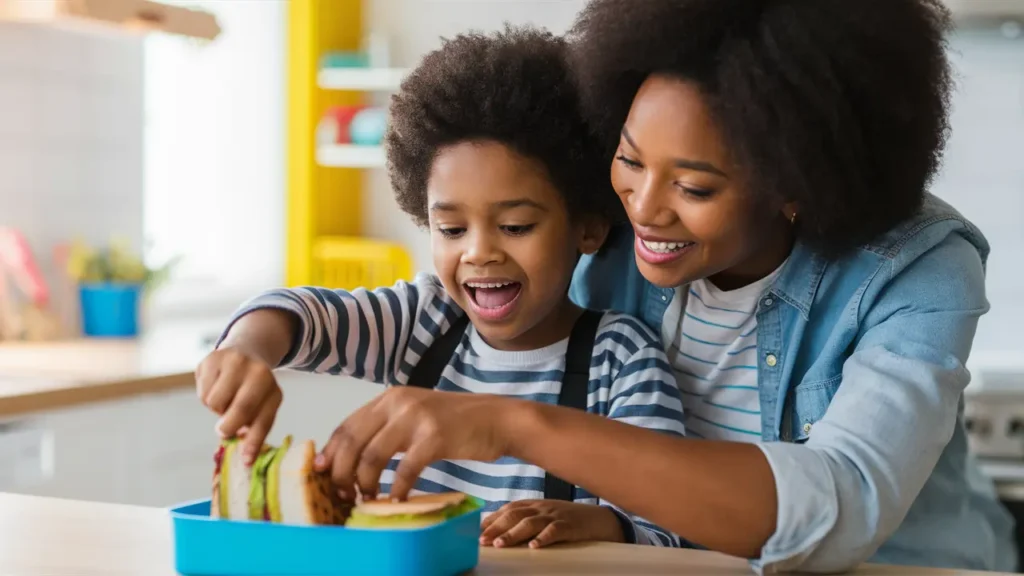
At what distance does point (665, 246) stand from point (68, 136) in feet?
7.92

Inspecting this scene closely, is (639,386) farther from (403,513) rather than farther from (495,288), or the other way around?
(403,513)

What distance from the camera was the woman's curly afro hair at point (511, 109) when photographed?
4.64ft

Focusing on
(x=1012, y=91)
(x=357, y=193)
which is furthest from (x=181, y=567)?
(x=357, y=193)

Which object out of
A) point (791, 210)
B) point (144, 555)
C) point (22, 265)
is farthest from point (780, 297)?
point (22, 265)

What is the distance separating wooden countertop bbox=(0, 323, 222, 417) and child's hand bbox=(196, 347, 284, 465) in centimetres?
132

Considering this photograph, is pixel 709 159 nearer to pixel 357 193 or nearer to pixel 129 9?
pixel 129 9

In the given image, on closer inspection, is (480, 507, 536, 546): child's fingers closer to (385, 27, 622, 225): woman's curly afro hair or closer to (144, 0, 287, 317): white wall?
(385, 27, 622, 225): woman's curly afro hair

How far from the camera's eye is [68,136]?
3254mm

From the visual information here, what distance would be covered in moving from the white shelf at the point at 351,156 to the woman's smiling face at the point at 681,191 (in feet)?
9.53

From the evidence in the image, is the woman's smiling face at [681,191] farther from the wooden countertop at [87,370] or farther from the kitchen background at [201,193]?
the wooden countertop at [87,370]

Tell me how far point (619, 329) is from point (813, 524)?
1.62 feet

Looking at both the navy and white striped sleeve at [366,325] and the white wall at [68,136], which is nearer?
the navy and white striped sleeve at [366,325]

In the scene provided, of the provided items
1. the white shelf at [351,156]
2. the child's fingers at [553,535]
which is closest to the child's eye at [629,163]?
the child's fingers at [553,535]

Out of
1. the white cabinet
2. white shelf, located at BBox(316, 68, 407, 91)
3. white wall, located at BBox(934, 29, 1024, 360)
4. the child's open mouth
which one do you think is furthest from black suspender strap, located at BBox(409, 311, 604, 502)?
white shelf, located at BBox(316, 68, 407, 91)
